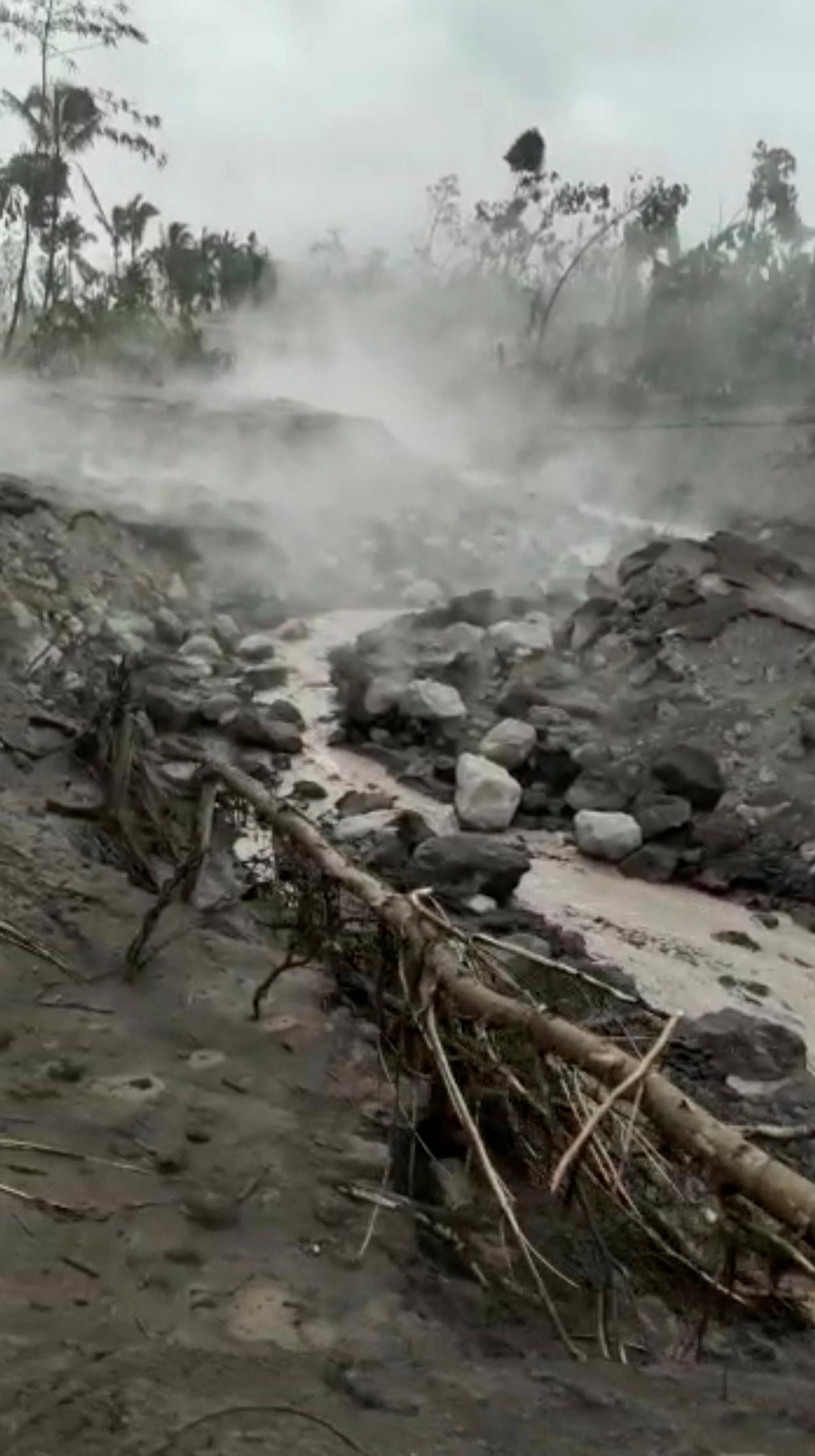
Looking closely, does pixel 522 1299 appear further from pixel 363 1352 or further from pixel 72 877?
pixel 72 877

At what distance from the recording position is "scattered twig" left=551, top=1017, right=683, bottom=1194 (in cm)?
211

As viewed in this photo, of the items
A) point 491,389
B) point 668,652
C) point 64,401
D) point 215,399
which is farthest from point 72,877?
point 491,389

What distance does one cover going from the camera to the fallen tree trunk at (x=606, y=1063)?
6.49 ft

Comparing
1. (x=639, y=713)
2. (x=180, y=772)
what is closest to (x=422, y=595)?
(x=639, y=713)

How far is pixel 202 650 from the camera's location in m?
9.51

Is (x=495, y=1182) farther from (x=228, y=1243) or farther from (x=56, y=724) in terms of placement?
(x=56, y=724)

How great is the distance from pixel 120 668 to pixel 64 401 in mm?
11371

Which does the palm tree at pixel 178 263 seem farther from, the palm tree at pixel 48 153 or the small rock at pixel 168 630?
the small rock at pixel 168 630

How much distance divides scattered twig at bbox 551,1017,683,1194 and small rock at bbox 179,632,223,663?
7349 mm

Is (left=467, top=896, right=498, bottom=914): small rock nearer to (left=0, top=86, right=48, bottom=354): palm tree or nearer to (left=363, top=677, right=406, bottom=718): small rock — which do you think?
(left=363, top=677, right=406, bottom=718): small rock

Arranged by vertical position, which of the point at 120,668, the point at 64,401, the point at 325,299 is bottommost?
the point at 120,668

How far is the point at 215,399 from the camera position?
18328 mm

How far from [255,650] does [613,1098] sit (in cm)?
810

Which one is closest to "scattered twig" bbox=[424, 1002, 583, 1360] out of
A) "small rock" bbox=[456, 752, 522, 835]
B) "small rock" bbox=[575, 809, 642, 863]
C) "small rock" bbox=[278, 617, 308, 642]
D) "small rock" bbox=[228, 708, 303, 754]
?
"small rock" bbox=[575, 809, 642, 863]
